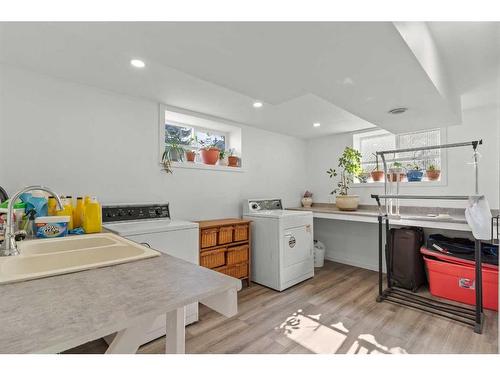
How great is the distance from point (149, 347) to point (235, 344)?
61cm

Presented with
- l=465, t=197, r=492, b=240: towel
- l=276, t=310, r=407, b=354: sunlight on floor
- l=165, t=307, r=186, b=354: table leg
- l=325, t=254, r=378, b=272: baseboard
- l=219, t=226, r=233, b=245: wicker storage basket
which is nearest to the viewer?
l=165, t=307, r=186, b=354: table leg

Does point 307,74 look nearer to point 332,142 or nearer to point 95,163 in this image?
point 95,163

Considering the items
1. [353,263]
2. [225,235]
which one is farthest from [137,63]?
[353,263]

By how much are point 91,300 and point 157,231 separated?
4.20 feet

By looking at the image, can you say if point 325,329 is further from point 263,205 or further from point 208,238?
point 263,205

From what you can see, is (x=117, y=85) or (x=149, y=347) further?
(x=117, y=85)

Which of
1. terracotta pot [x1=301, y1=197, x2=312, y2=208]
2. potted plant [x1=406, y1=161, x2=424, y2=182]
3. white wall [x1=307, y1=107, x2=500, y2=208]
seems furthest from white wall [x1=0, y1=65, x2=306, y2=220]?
white wall [x1=307, y1=107, x2=500, y2=208]

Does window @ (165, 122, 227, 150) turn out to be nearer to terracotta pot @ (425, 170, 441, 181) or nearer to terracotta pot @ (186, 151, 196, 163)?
terracotta pot @ (186, 151, 196, 163)

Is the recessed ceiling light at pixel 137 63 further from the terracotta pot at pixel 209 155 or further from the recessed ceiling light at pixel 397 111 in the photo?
the recessed ceiling light at pixel 397 111

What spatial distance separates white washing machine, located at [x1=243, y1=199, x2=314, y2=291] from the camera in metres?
2.74

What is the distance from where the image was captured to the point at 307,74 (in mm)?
1388

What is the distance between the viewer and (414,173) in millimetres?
3090

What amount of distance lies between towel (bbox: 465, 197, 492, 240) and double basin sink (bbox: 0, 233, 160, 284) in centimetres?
226
